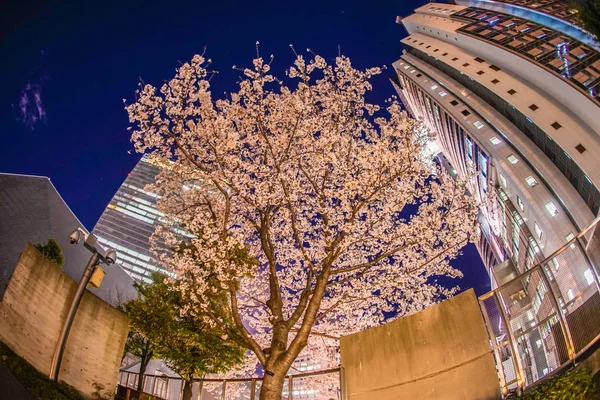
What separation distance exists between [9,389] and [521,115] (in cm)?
4916

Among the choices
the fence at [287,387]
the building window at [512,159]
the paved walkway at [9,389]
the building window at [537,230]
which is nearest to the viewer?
the paved walkway at [9,389]

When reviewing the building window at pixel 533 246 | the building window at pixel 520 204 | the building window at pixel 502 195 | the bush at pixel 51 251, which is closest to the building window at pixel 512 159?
the building window at pixel 520 204

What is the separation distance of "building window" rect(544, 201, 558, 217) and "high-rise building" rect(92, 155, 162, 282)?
322 feet

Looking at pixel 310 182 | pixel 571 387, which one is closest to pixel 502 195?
pixel 310 182

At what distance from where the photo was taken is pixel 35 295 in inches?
337

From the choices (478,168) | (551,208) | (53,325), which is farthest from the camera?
(478,168)

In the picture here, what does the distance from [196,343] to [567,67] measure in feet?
149

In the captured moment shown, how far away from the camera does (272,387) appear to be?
25.7 ft

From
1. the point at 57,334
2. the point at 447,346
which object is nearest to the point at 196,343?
the point at 57,334

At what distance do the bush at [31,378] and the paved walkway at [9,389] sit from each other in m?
0.80

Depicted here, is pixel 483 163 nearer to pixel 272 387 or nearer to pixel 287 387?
pixel 287 387

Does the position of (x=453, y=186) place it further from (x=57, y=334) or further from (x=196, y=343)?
(x=57, y=334)

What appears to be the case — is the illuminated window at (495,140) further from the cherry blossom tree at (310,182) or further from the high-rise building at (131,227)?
the high-rise building at (131,227)

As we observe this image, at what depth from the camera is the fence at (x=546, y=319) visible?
207 inches
